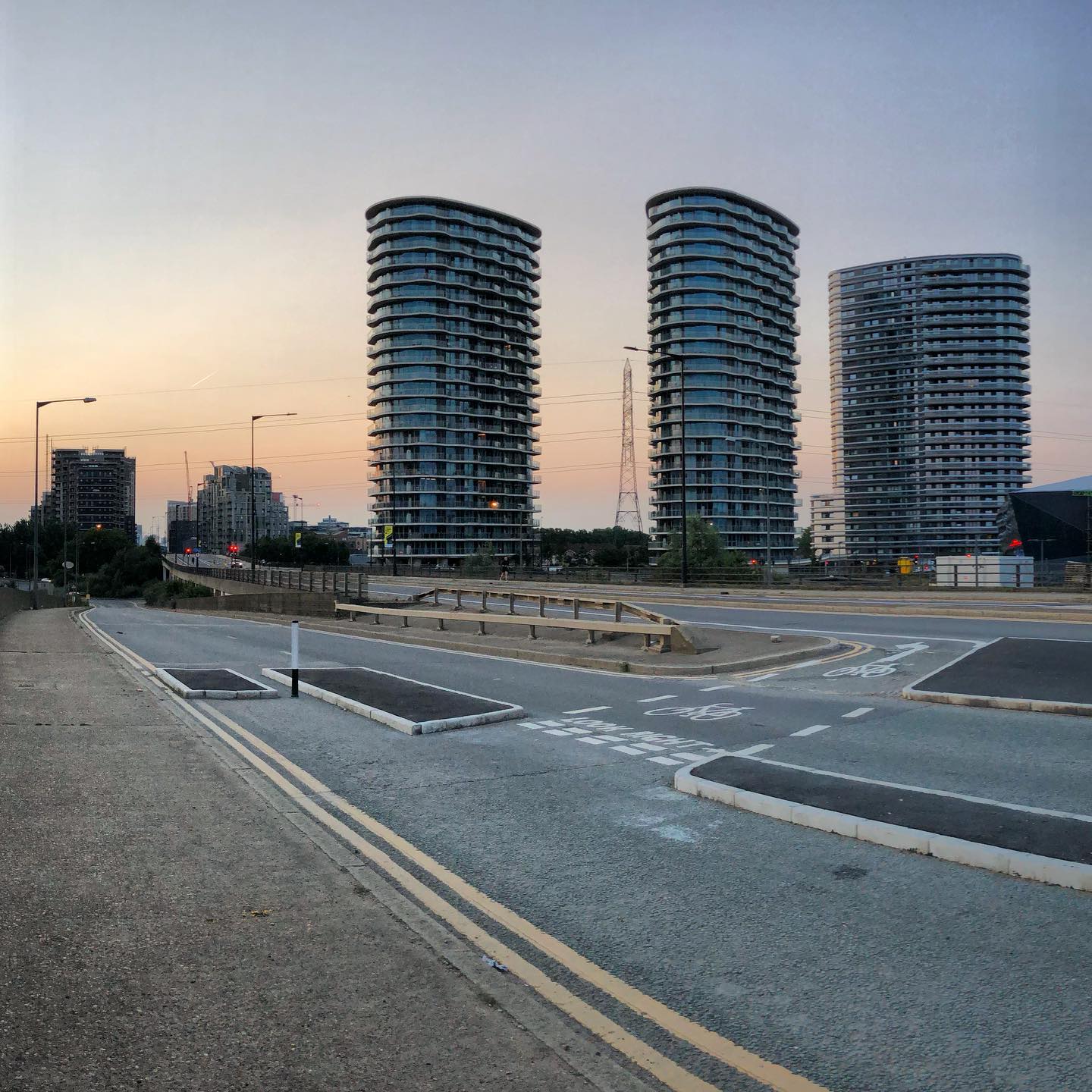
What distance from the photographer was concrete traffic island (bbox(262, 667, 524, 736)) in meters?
11.0

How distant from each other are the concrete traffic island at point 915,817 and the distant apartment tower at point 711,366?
135743 millimetres

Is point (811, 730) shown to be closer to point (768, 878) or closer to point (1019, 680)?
point (1019, 680)

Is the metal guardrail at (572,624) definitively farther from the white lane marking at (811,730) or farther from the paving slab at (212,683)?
the white lane marking at (811,730)

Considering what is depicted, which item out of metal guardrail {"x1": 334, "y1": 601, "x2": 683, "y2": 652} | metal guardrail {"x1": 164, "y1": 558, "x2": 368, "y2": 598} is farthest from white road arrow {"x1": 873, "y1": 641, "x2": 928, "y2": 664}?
metal guardrail {"x1": 164, "y1": 558, "x2": 368, "y2": 598}

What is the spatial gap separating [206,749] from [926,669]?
38.6ft

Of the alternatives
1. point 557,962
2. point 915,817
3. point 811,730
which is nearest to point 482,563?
point 811,730

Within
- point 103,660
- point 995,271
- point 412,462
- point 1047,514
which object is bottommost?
point 103,660

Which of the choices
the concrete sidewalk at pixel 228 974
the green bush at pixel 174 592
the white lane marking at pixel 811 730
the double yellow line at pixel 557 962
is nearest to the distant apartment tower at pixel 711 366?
the green bush at pixel 174 592

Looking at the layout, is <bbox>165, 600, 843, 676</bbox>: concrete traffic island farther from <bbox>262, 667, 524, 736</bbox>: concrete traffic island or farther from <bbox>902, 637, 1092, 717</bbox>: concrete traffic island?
<bbox>262, 667, 524, 736</bbox>: concrete traffic island

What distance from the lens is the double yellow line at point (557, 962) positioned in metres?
3.42

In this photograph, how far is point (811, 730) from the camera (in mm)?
10188

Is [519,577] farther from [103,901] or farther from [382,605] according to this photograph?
[103,901]

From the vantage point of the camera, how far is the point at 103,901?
516cm

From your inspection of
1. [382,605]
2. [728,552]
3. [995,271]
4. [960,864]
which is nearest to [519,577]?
[382,605]
